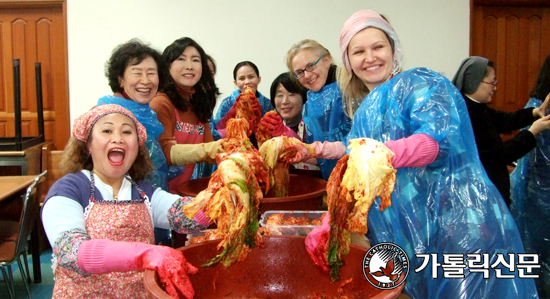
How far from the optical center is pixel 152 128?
2223 millimetres

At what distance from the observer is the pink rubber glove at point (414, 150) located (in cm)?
135

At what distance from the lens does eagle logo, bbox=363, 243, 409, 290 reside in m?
1.11

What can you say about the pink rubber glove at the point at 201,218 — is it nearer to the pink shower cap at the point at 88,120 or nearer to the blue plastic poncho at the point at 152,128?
the pink shower cap at the point at 88,120

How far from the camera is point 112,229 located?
1518mm

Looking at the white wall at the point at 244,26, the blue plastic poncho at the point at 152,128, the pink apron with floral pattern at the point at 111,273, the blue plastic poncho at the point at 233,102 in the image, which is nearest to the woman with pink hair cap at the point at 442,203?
the pink apron with floral pattern at the point at 111,273

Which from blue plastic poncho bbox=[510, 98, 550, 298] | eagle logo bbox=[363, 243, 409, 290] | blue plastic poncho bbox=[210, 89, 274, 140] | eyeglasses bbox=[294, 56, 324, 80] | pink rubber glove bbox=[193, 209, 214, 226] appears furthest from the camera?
blue plastic poncho bbox=[210, 89, 274, 140]

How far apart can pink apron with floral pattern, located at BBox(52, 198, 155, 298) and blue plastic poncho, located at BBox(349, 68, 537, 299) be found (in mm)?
913

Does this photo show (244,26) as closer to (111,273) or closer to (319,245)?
(111,273)

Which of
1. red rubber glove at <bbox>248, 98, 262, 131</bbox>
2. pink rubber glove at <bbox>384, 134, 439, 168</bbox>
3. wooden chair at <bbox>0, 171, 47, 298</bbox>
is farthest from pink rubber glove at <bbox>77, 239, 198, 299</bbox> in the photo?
wooden chair at <bbox>0, 171, 47, 298</bbox>

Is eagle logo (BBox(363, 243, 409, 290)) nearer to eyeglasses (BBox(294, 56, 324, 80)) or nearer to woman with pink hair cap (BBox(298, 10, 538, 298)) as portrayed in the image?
woman with pink hair cap (BBox(298, 10, 538, 298))

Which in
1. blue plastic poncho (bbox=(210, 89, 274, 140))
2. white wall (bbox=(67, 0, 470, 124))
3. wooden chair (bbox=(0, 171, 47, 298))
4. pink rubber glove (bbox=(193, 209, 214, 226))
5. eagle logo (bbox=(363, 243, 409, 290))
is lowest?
wooden chair (bbox=(0, 171, 47, 298))

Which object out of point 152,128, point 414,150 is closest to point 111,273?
point 152,128

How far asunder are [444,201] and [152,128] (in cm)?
142

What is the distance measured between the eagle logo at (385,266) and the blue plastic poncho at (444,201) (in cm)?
34
